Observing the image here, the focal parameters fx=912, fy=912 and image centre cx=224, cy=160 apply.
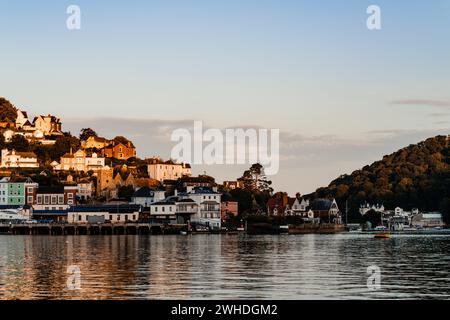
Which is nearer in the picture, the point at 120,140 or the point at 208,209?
the point at 208,209

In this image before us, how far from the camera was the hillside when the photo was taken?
534 feet

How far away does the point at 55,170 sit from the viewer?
157375 mm

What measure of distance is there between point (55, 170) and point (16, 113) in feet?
96.3

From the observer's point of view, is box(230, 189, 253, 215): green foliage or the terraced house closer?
the terraced house

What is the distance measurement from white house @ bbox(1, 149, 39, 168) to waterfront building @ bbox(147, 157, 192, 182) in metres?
20.1

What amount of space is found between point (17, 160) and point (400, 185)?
68.5 metres

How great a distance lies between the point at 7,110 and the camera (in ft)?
596

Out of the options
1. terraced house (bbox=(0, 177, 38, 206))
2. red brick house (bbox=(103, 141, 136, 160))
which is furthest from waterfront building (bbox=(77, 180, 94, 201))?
red brick house (bbox=(103, 141, 136, 160))

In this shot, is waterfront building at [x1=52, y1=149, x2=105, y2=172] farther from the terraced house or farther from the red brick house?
the terraced house

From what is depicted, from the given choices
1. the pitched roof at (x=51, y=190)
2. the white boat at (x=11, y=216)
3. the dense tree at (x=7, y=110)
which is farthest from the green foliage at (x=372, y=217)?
the dense tree at (x=7, y=110)

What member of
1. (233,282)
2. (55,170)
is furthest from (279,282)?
(55,170)

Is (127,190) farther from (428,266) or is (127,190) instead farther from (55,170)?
(428,266)

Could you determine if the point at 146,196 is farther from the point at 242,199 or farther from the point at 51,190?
the point at 242,199

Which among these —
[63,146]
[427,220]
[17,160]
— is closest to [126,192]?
[17,160]
